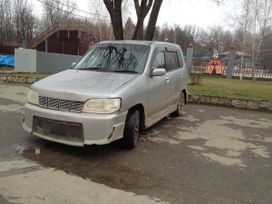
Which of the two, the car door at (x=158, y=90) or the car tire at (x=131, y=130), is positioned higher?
the car door at (x=158, y=90)

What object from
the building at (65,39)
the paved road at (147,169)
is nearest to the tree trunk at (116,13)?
the paved road at (147,169)

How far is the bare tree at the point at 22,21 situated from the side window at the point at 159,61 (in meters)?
47.1

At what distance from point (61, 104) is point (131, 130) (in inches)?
47.0

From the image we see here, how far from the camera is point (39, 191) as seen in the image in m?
3.69

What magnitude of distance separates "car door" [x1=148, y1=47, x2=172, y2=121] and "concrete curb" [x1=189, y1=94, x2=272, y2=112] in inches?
142

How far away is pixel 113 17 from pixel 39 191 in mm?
8942

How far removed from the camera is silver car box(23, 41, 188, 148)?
15.1ft

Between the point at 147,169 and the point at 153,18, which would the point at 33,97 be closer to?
the point at 147,169

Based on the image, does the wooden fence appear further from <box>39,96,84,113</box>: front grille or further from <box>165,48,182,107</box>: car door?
<box>39,96,84,113</box>: front grille

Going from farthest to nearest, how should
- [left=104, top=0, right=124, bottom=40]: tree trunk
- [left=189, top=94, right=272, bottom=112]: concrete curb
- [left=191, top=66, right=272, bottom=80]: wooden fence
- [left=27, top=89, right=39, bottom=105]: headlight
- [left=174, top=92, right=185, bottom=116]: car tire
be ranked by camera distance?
[left=191, top=66, right=272, bottom=80]: wooden fence < [left=104, top=0, right=124, bottom=40]: tree trunk < [left=189, top=94, right=272, bottom=112]: concrete curb < [left=174, top=92, right=185, bottom=116]: car tire < [left=27, top=89, right=39, bottom=105]: headlight

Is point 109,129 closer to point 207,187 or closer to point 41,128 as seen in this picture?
point 41,128

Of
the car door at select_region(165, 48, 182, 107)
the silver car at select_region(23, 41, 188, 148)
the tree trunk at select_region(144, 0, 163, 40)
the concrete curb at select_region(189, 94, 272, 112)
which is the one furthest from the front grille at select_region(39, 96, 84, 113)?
the tree trunk at select_region(144, 0, 163, 40)

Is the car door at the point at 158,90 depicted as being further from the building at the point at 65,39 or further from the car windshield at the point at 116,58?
the building at the point at 65,39

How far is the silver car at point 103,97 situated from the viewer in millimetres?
4617
